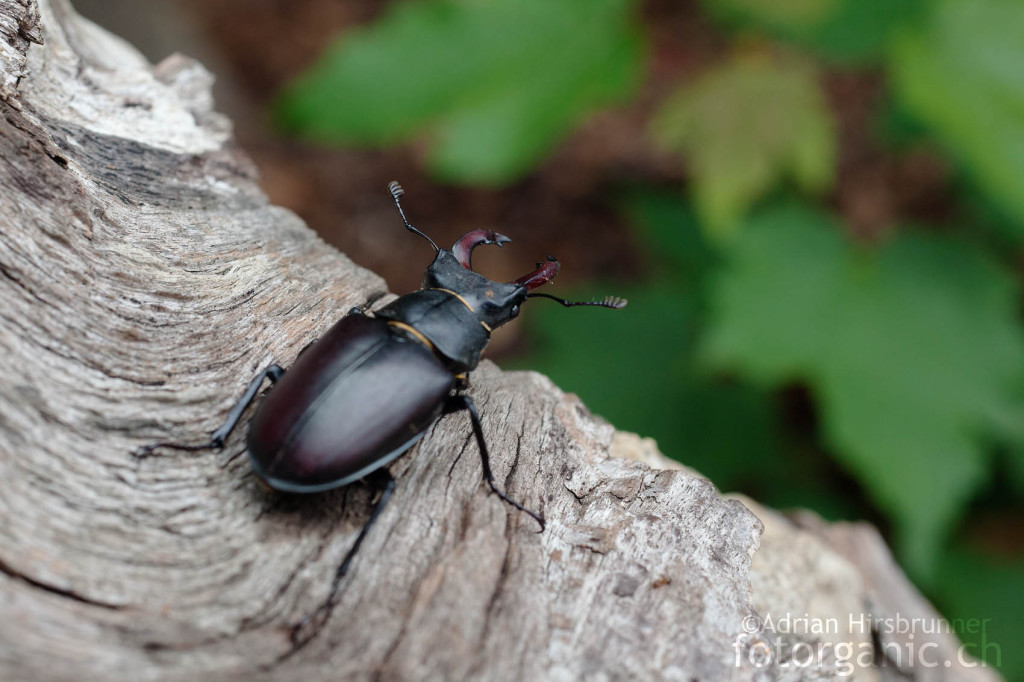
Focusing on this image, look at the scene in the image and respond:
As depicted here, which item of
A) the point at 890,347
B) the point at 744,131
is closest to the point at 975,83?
the point at 744,131

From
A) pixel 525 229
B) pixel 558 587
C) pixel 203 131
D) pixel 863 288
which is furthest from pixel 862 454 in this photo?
pixel 525 229

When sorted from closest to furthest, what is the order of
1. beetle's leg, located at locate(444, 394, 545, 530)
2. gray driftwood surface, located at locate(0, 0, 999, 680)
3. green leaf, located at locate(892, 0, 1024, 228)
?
gray driftwood surface, located at locate(0, 0, 999, 680) < beetle's leg, located at locate(444, 394, 545, 530) < green leaf, located at locate(892, 0, 1024, 228)

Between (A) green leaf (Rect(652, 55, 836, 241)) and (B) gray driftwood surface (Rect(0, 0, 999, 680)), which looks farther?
(A) green leaf (Rect(652, 55, 836, 241))

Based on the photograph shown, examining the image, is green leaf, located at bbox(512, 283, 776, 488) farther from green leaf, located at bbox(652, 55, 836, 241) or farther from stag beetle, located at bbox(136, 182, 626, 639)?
stag beetle, located at bbox(136, 182, 626, 639)

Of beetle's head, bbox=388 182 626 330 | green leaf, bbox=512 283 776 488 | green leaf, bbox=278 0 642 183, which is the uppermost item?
green leaf, bbox=278 0 642 183

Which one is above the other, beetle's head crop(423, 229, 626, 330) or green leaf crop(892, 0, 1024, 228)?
green leaf crop(892, 0, 1024, 228)

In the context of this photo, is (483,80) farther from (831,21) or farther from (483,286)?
(483,286)

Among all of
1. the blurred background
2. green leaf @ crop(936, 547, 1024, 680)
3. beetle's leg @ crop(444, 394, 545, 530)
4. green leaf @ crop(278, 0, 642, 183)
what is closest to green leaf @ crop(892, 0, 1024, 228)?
the blurred background
